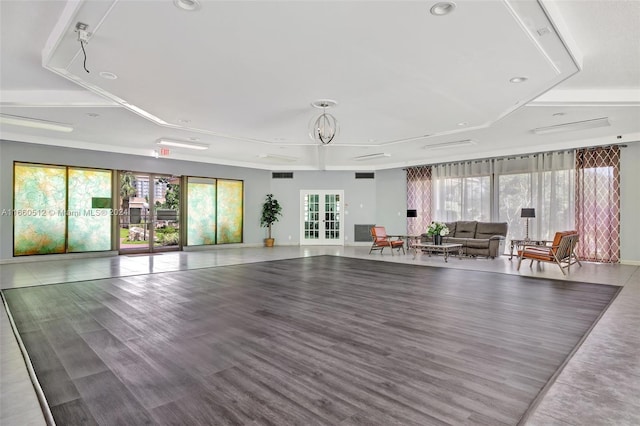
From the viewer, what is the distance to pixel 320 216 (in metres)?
13.1

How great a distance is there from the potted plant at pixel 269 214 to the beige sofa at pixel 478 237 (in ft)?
17.2

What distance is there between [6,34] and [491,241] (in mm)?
9819

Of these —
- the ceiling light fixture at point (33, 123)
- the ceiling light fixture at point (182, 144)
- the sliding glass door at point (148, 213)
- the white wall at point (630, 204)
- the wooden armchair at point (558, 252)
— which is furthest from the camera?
the sliding glass door at point (148, 213)

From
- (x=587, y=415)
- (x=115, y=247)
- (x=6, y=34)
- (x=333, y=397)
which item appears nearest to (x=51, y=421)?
(x=333, y=397)

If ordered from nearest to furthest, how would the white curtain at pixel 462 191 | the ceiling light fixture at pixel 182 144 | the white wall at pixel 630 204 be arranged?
the white wall at pixel 630 204, the ceiling light fixture at pixel 182 144, the white curtain at pixel 462 191


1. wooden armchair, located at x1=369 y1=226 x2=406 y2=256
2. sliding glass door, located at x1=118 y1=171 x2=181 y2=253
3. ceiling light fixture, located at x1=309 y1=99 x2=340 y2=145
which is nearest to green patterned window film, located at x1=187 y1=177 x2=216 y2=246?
sliding glass door, located at x1=118 y1=171 x2=181 y2=253

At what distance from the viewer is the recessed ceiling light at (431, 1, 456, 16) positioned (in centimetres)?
290

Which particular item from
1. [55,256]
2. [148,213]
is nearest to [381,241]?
[148,213]

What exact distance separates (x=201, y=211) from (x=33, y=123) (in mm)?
5134

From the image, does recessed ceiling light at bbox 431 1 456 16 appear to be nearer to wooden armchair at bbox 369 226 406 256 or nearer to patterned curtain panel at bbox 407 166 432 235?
wooden armchair at bbox 369 226 406 256

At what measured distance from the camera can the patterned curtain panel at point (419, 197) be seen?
11484mm

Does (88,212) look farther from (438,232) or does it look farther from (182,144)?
(438,232)

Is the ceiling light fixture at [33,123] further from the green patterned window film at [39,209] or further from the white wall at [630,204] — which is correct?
the white wall at [630,204]

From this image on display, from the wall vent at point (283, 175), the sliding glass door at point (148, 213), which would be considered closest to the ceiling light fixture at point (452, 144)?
the wall vent at point (283, 175)
